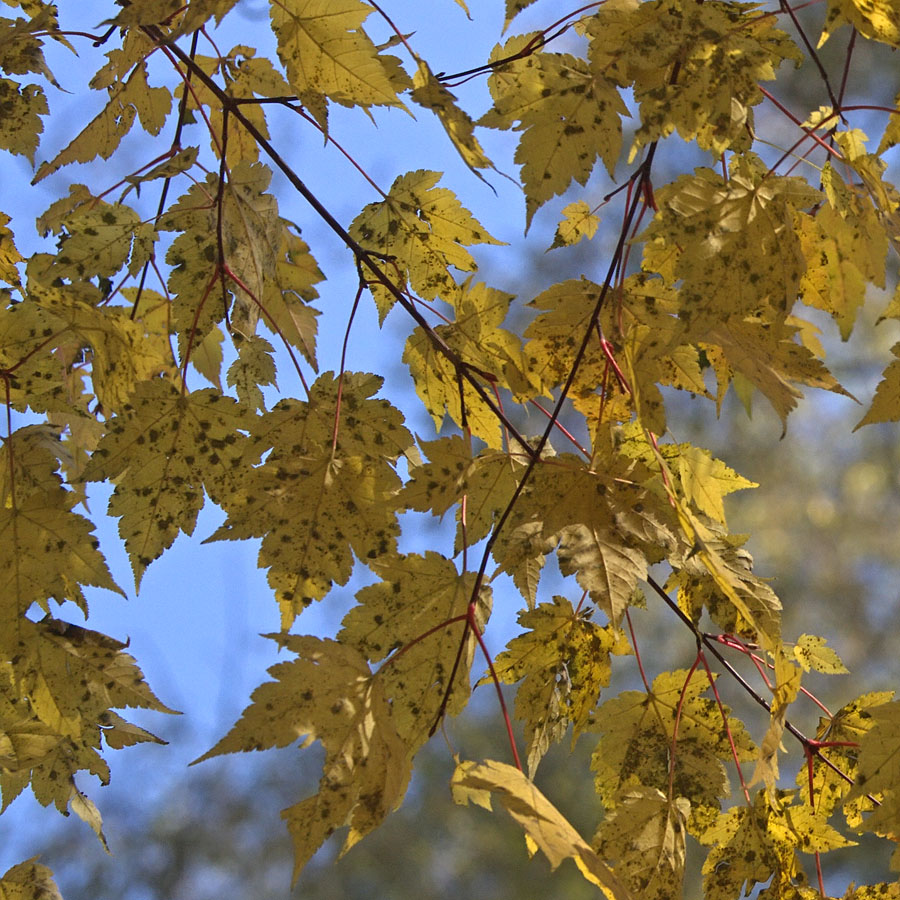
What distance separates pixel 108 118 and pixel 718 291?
0.64 meters

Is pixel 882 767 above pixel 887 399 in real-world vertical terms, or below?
below

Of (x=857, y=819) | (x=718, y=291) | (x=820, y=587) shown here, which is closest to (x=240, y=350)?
(x=718, y=291)

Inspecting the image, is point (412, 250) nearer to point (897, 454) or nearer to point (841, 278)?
point (841, 278)

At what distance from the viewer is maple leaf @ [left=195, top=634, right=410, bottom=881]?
25.3 inches

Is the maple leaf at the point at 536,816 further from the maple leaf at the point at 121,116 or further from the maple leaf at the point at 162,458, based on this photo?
the maple leaf at the point at 121,116

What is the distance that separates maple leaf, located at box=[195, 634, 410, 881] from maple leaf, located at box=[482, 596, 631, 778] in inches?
6.0

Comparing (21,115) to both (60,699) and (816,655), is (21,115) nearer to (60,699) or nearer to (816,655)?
(60,699)

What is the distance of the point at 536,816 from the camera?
0.59m

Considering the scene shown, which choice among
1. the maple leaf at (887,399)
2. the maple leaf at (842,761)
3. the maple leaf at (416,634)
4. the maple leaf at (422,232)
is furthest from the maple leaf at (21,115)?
the maple leaf at (842,761)

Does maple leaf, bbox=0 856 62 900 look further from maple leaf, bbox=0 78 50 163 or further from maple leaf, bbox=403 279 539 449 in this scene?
maple leaf, bbox=0 78 50 163

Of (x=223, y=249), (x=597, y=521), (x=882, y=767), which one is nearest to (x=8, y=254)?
(x=223, y=249)

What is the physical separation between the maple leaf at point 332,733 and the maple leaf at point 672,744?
0.24 metres

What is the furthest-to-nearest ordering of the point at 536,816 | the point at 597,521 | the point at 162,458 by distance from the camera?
the point at 162,458 → the point at 597,521 → the point at 536,816

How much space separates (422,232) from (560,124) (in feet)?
0.80
